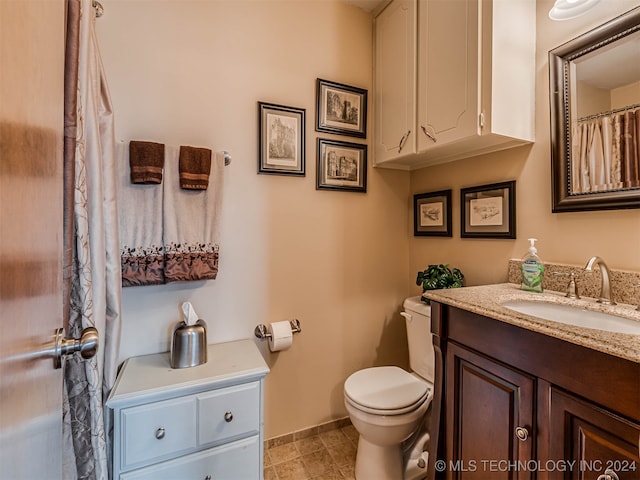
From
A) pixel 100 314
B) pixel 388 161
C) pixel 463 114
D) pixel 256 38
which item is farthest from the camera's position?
pixel 388 161

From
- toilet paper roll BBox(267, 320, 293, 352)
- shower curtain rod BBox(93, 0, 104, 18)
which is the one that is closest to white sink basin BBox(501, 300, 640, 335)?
toilet paper roll BBox(267, 320, 293, 352)

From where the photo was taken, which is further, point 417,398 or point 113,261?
point 417,398

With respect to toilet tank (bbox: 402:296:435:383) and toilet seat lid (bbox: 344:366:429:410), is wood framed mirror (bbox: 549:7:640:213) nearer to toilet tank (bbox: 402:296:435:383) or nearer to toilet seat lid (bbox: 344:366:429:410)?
toilet tank (bbox: 402:296:435:383)

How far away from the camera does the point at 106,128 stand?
3.91 ft

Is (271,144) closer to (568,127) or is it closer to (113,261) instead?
(113,261)

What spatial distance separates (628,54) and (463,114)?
559 millimetres

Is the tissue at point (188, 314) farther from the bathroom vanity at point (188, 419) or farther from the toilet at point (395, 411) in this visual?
the toilet at point (395, 411)

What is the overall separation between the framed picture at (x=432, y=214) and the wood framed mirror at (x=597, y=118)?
58 centimetres

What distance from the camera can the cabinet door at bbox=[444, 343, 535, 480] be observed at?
889mm

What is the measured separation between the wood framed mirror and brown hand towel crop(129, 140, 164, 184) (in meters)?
1.74

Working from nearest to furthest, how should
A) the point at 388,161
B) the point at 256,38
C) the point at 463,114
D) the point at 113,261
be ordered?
1. the point at 113,261
2. the point at 463,114
3. the point at 256,38
4. the point at 388,161

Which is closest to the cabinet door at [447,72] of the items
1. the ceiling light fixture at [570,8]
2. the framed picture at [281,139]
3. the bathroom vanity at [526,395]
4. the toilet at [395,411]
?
the ceiling light fixture at [570,8]

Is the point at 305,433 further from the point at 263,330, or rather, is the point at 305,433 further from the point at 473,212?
the point at 473,212

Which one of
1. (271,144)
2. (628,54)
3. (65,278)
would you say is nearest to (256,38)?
(271,144)
